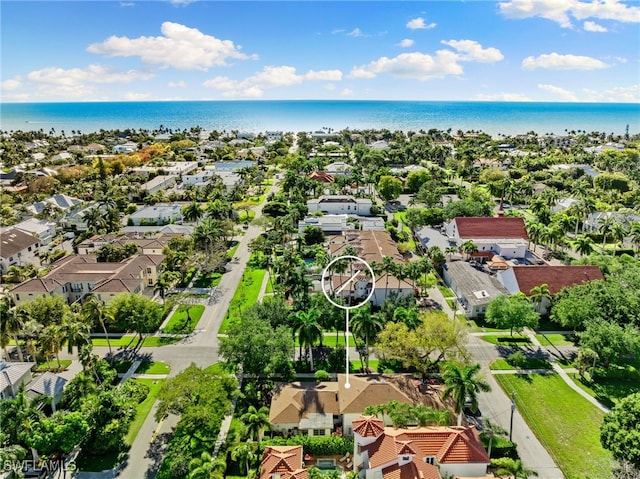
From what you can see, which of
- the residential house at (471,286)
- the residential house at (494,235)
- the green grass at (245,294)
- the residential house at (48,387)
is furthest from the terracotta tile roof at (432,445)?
the residential house at (494,235)

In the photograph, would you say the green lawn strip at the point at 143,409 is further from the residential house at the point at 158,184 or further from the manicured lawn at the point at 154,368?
the residential house at the point at 158,184

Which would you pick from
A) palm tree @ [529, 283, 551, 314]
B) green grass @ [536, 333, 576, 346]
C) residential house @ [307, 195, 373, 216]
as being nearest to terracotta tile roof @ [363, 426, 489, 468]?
green grass @ [536, 333, 576, 346]

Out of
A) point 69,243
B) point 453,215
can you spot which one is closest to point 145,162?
point 69,243

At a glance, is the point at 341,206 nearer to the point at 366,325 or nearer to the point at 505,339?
the point at 505,339

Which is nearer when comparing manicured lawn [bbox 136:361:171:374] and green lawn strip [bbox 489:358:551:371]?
manicured lawn [bbox 136:361:171:374]

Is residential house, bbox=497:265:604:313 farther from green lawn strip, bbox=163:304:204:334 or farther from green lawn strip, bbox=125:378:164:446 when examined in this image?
green lawn strip, bbox=125:378:164:446

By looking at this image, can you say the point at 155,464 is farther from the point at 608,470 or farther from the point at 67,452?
the point at 608,470
